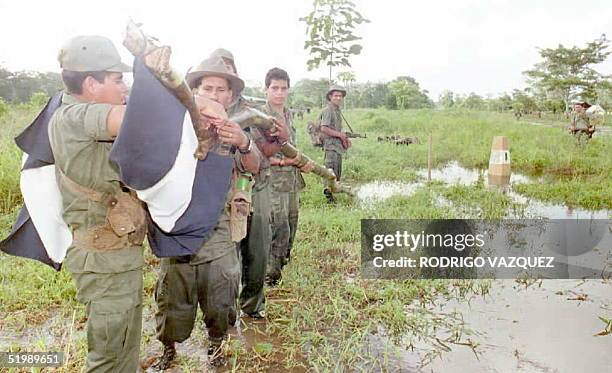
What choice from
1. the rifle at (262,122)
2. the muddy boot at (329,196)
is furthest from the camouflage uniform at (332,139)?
the rifle at (262,122)

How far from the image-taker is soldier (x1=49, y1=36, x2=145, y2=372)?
1752mm

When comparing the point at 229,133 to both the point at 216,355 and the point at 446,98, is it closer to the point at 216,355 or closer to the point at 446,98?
the point at 216,355

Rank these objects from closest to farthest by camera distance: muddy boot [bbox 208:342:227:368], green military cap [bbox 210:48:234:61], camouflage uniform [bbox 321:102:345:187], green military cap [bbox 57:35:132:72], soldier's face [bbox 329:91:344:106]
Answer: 1. green military cap [bbox 57:35:132:72]
2. muddy boot [bbox 208:342:227:368]
3. green military cap [bbox 210:48:234:61]
4. soldier's face [bbox 329:91:344:106]
5. camouflage uniform [bbox 321:102:345:187]

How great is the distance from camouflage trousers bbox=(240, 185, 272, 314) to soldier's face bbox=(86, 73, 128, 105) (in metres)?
1.48

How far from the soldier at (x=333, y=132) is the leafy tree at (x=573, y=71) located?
24.7 meters

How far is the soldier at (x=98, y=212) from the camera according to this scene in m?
1.75

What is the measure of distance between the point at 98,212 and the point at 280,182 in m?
2.25

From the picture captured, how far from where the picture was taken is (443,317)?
11.3ft

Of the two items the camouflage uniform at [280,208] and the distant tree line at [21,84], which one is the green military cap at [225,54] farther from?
the distant tree line at [21,84]

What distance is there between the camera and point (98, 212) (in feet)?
6.11

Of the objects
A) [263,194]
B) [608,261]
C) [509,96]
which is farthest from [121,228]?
[509,96]

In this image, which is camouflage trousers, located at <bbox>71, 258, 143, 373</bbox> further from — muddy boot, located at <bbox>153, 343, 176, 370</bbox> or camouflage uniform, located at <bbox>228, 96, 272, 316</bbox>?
camouflage uniform, located at <bbox>228, 96, 272, 316</bbox>

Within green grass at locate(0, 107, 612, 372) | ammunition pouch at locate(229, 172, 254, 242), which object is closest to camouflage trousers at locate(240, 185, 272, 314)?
green grass at locate(0, 107, 612, 372)

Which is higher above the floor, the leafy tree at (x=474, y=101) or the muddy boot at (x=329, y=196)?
the leafy tree at (x=474, y=101)
